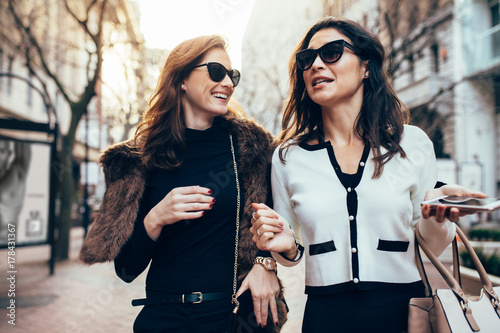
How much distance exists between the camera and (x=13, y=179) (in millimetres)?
8695

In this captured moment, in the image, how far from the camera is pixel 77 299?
7406 mm

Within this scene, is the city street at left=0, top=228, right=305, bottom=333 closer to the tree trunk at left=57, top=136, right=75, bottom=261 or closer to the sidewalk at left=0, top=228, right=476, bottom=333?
the sidewalk at left=0, top=228, right=476, bottom=333

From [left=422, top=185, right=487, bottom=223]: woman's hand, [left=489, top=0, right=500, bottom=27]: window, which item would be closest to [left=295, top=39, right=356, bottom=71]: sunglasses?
[left=422, top=185, right=487, bottom=223]: woman's hand

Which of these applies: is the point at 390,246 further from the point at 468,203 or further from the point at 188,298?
the point at 188,298

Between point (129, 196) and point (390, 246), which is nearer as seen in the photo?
point (390, 246)

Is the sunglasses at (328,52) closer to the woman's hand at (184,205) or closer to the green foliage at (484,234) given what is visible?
the woman's hand at (184,205)

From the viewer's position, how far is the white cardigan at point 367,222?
193cm

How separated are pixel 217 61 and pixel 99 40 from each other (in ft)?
31.9

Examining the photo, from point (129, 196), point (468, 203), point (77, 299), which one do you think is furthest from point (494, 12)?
point (129, 196)

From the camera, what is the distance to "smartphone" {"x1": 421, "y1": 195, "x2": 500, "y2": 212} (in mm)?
1521

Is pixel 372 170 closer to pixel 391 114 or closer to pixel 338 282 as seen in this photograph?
pixel 391 114

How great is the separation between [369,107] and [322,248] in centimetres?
85

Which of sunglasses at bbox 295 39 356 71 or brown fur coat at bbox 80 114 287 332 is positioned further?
brown fur coat at bbox 80 114 287 332

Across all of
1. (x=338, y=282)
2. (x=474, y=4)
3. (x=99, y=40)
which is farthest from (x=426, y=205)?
(x=474, y=4)
